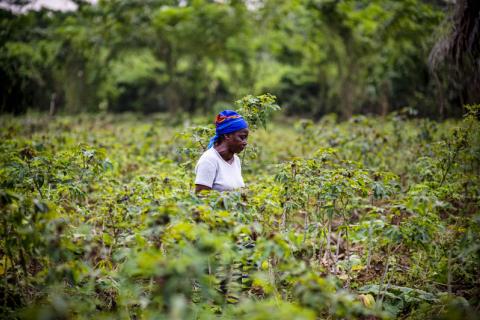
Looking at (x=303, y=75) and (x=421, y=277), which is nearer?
(x=421, y=277)

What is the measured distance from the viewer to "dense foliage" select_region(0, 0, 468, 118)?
40.2ft

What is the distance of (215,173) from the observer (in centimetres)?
274

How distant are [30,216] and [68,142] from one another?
4.72 metres

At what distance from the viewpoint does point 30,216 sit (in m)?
1.93

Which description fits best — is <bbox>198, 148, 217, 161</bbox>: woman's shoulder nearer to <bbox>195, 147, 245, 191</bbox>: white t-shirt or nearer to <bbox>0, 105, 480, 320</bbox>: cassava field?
<bbox>195, 147, 245, 191</bbox>: white t-shirt

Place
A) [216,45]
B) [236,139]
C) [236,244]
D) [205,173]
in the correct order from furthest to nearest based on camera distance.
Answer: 1. [216,45]
2. [236,139]
3. [205,173]
4. [236,244]

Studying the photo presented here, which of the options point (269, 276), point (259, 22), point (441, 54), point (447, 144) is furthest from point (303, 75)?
point (269, 276)

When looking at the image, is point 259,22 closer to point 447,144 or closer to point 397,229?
point 447,144

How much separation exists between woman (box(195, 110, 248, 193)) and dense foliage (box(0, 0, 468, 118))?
31.5ft

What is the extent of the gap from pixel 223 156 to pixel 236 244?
98 cm

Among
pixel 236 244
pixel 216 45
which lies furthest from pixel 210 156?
pixel 216 45

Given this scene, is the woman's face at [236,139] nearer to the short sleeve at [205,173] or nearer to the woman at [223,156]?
the woman at [223,156]

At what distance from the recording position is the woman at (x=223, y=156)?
269 centimetres

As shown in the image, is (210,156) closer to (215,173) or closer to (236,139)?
(215,173)
